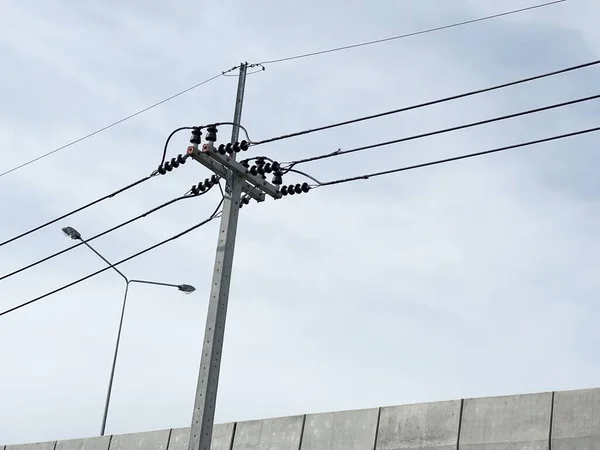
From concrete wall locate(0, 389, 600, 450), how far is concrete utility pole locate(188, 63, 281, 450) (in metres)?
3.83

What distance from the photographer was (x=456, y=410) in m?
16.2

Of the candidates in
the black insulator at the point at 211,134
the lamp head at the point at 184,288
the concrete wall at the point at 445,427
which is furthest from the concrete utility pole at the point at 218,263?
the lamp head at the point at 184,288

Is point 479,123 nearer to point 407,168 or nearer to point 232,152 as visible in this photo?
point 407,168

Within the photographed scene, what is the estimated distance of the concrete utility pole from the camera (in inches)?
547

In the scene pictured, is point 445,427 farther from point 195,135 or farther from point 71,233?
point 71,233

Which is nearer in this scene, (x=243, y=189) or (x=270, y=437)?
(x=243, y=189)

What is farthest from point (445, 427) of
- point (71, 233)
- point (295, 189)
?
point (71, 233)

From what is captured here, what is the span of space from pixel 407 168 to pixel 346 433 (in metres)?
4.59

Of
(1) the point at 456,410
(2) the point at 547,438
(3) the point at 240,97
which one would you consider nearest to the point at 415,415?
(1) the point at 456,410

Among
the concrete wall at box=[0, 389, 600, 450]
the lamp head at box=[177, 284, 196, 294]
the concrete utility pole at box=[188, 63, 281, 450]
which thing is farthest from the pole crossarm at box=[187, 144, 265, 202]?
the lamp head at box=[177, 284, 196, 294]

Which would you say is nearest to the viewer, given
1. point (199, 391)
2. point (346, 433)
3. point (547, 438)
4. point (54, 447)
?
point (199, 391)

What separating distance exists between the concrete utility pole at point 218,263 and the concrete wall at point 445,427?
3834mm

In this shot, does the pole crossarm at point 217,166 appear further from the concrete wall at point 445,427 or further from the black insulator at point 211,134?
the concrete wall at point 445,427

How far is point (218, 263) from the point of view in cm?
1480
